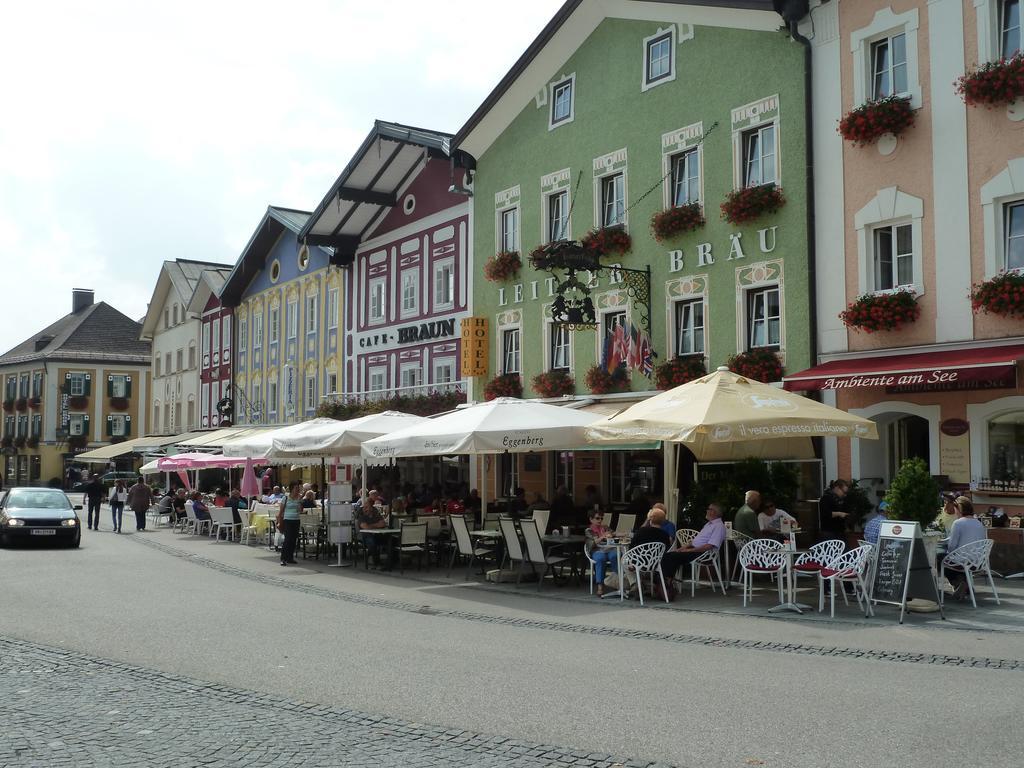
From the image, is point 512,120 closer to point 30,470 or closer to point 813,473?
point 813,473

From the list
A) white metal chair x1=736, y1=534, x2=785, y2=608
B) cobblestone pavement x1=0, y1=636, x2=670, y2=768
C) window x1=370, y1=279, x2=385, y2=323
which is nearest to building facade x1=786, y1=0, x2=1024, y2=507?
white metal chair x1=736, y1=534, x2=785, y2=608

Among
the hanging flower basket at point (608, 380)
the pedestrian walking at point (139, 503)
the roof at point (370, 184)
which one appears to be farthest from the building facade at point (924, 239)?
the pedestrian walking at point (139, 503)

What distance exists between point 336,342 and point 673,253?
60.0ft

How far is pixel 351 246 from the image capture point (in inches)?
1435

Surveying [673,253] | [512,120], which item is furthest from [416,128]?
[673,253]

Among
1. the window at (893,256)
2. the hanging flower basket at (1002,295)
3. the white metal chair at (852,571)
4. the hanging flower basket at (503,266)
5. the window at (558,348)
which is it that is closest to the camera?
the white metal chair at (852,571)

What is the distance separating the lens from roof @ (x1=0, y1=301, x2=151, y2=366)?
256 ft

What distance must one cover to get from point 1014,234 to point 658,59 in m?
9.32

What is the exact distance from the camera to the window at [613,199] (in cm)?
2382

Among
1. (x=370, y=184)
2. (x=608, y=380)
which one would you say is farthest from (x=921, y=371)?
(x=370, y=184)

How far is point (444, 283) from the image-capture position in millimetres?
31297

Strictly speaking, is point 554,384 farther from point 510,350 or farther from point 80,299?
point 80,299

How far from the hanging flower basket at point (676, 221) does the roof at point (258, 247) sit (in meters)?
20.9

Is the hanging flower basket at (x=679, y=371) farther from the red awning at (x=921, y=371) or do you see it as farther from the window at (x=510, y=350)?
the window at (x=510, y=350)
